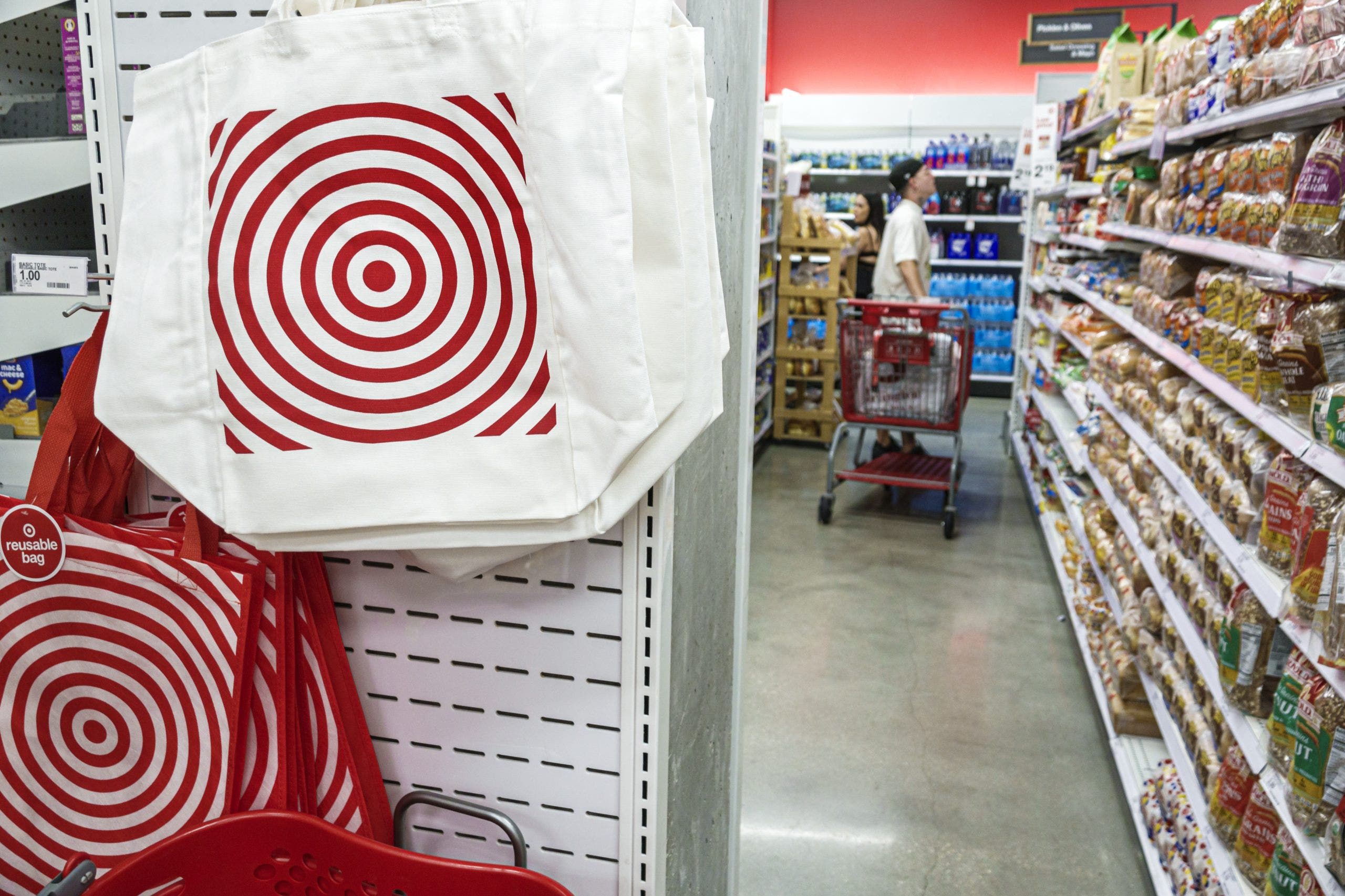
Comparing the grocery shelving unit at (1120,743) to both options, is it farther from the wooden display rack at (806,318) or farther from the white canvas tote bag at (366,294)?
the wooden display rack at (806,318)

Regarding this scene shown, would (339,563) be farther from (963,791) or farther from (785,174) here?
(785,174)

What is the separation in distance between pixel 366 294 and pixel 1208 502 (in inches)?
87.7

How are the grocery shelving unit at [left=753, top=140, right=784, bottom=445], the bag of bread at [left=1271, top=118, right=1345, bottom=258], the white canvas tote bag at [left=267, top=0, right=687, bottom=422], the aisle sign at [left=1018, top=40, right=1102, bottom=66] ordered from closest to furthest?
the white canvas tote bag at [left=267, top=0, right=687, bottom=422], the bag of bread at [left=1271, top=118, right=1345, bottom=258], the grocery shelving unit at [left=753, top=140, right=784, bottom=445], the aisle sign at [left=1018, top=40, right=1102, bottom=66]

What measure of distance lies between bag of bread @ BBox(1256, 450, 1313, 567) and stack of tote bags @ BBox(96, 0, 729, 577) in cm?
153

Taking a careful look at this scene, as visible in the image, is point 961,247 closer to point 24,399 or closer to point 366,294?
point 24,399

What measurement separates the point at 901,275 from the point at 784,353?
Answer: 3.22ft

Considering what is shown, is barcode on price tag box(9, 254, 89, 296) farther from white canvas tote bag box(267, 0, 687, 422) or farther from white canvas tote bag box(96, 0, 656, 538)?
white canvas tote bag box(267, 0, 687, 422)

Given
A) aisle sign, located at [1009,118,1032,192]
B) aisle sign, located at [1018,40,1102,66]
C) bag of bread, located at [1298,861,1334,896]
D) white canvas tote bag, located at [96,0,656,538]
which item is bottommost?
bag of bread, located at [1298,861,1334,896]

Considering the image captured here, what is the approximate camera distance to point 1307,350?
1907 mm

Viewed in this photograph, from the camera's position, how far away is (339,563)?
3.77ft

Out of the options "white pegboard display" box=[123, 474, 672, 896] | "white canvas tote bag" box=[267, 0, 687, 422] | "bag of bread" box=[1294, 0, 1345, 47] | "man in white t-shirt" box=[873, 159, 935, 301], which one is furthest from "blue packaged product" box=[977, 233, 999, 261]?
"white canvas tote bag" box=[267, 0, 687, 422]

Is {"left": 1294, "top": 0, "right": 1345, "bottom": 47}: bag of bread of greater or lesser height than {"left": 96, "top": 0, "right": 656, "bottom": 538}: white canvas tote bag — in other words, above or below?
above

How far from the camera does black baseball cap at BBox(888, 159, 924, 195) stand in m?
6.41

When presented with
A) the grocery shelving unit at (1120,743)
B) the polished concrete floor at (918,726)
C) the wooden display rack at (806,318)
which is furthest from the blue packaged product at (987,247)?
the grocery shelving unit at (1120,743)
